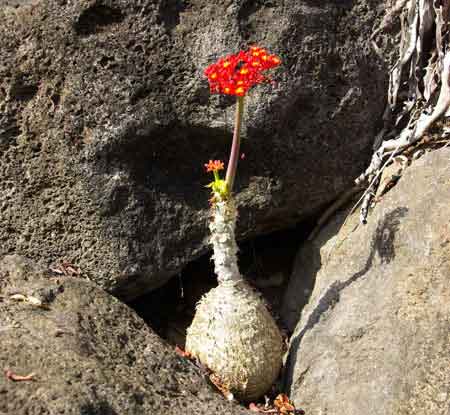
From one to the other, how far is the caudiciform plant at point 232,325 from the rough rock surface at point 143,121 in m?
0.43

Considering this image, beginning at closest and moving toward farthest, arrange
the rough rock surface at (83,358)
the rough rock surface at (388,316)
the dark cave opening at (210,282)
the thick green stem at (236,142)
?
the rough rock surface at (83,358)
the rough rock surface at (388,316)
the thick green stem at (236,142)
the dark cave opening at (210,282)

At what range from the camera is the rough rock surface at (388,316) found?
111 inches

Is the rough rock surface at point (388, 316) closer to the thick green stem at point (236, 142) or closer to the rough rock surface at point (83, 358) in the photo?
the rough rock surface at point (83, 358)

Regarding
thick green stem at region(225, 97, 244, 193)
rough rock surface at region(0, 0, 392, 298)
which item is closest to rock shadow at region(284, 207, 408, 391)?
rough rock surface at region(0, 0, 392, 298)

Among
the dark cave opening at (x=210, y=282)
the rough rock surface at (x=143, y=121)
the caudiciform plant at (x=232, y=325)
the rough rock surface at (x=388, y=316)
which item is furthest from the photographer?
the dark cave opening at (x=210, y=282)

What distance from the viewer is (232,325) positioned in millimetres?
3160

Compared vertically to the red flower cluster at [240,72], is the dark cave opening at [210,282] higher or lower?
lower

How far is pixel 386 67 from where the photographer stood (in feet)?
12.7

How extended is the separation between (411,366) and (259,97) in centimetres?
150

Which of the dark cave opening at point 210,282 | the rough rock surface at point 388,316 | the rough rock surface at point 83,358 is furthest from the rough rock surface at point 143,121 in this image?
the rough rock surface at point 388,316

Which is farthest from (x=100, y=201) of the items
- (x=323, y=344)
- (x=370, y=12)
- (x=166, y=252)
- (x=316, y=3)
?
(x=370, y=12)

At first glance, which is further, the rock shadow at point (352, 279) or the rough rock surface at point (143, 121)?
the rough rock surface at point (143, 121)

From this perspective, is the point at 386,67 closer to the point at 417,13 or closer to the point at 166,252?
the point at 417,13

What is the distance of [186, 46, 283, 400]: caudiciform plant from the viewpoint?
3160mm
